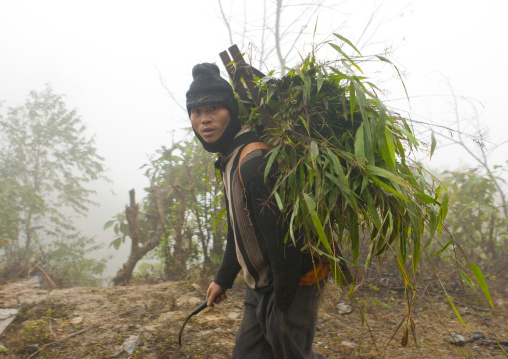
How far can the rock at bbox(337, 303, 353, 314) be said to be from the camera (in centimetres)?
340

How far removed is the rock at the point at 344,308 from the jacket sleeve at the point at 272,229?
7.43 feet

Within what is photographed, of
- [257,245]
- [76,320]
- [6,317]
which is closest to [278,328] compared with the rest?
[257,245]

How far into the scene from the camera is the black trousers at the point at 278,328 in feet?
5.08

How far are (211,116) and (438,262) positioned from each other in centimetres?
408

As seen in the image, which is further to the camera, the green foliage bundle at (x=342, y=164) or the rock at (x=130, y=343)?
the rock at (x=130, y=343)

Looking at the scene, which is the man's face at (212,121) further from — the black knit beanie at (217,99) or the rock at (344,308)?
the rock at (344,308)

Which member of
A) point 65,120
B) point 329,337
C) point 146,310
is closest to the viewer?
point 329,337

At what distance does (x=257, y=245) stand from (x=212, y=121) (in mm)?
707

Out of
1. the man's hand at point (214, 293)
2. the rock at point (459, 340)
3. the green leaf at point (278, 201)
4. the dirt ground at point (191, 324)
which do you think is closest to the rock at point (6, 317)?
the dirt ground at point (191, 324)

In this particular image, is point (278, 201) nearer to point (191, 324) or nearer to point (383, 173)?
point (383, 173)

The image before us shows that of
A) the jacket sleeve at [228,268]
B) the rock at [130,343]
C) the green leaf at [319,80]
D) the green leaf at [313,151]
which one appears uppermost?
the green leaf at [319,80]

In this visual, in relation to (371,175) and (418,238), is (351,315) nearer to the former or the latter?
(418,238)

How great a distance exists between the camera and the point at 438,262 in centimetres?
430

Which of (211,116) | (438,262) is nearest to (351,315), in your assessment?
(438,262)
